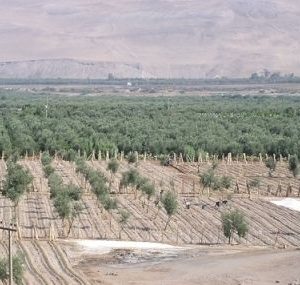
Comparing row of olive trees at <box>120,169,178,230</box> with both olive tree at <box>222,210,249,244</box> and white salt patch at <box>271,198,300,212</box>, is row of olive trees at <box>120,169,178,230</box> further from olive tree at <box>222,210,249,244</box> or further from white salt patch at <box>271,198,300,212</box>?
white salt patch at <box>271,198,300,212</box>

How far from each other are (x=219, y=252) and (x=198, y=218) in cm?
754

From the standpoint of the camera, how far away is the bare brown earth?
97.1ft

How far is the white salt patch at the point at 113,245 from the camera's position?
33906mm

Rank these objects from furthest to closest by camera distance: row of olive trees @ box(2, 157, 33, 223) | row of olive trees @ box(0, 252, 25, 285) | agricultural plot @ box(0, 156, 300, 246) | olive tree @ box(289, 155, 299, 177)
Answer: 1. olive tree @ box(289, 155, 299, 177)
2. row of olive trees @ box(2, 157, 33, 223)
3. agricultural plot @ box(0, 156, 300, 246)
4. row of olive trees @ box(0, 252, 25, 285)

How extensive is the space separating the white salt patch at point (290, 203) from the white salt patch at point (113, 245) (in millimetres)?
11528

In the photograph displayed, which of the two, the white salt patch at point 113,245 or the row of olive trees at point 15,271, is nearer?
the row of olive trees at point 15,271

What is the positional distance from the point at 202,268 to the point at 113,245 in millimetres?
5058

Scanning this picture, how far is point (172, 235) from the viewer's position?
37.0m

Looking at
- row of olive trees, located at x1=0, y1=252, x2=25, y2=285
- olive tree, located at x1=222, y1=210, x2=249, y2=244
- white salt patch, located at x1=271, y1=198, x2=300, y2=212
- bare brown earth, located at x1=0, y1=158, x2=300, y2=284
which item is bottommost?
white salt patch, located at x1=271, y1=198, x2=300, y2=212

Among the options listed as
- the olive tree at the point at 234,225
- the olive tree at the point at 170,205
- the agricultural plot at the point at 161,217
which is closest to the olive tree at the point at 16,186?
the agricultural plot at the point at 161,217

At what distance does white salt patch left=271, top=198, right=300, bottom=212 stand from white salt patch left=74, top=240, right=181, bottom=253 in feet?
37.8

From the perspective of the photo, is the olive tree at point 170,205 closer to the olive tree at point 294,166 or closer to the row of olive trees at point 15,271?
the row of olive trees at point 15,271

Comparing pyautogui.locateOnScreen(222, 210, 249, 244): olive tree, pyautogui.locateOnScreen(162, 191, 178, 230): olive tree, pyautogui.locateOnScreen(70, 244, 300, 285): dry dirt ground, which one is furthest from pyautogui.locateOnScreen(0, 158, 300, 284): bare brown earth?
pyautogui.locateOnScreen(162, 191, 178, 230): olive tree

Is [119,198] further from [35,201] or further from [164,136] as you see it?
[164,136]
